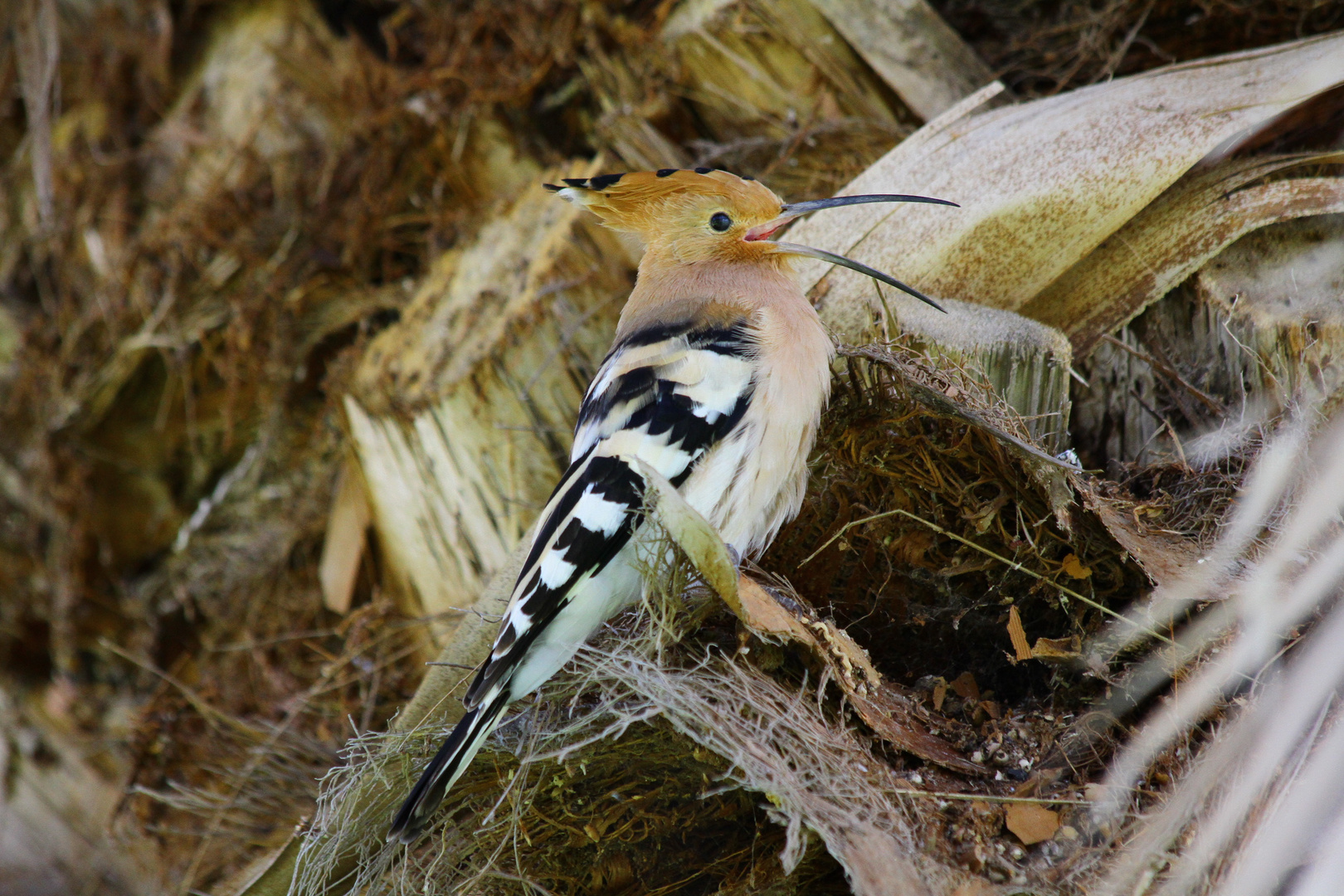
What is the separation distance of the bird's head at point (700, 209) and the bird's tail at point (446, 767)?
1.11 m

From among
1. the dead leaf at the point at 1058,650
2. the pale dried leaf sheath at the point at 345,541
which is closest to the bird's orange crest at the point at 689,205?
the dead leaf at the point at 1058,650

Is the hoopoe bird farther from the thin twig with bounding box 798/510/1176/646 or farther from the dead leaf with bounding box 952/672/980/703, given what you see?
the dead leaf with bounding box 952/672/980/703

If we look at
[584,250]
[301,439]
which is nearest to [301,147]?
[301,439]

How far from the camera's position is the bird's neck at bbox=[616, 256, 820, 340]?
7.11 ft

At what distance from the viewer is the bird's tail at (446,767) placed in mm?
1733

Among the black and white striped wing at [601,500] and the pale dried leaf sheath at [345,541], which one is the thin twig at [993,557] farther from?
the pale dried leaf sheath at [345,541]

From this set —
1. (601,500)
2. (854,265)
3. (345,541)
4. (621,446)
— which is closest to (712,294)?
(854,265)

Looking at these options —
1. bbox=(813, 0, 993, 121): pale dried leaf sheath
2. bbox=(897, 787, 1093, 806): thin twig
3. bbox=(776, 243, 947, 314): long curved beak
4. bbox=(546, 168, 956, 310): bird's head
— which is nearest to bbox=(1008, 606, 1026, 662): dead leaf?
bbox=(897, 787, 1093, 806): thin twig

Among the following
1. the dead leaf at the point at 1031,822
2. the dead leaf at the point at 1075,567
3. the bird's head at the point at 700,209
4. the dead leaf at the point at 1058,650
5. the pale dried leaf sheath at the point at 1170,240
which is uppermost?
the bird's head at the point at 700,209

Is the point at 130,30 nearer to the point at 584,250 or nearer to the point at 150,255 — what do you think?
the point at 150,255

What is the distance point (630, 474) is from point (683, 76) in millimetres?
1525

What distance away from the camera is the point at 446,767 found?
1732 mm

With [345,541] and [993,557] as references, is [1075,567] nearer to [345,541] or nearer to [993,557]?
[993,557]

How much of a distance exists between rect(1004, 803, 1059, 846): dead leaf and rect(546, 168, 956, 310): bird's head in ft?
3.91
